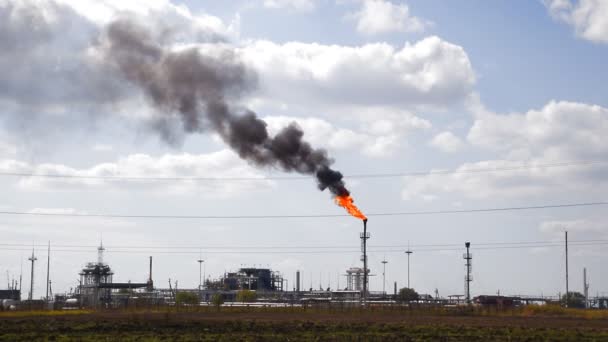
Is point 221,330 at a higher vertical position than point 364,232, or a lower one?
lower

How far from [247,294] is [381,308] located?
80760mm

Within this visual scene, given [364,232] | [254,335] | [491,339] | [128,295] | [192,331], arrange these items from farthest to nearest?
1. [128,295]
2. [364,232]
3. [192,331]
4. [254,335]
5. [491,339]

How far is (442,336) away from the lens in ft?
176

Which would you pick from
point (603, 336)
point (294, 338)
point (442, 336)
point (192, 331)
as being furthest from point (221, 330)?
point (603, 336)

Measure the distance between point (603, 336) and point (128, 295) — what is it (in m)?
146

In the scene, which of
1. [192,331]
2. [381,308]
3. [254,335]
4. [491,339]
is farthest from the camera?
[381,308]

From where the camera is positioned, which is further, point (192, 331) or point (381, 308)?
point (381, 308)

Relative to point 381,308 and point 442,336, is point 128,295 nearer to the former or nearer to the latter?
point 381,308

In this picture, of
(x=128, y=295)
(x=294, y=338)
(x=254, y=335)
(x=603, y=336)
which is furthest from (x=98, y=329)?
(x=128, y=295)

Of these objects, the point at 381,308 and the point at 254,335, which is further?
the point at 381,308

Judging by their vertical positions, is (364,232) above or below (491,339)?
above

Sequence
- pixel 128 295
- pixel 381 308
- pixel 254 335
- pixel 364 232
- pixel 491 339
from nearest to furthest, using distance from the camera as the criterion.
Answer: pixel 491 339
pixel 254 335
pixel 381 308
pixel 364 232
pixel 128 295

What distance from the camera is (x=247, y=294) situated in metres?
192

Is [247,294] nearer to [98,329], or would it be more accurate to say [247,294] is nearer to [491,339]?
[98,329]
